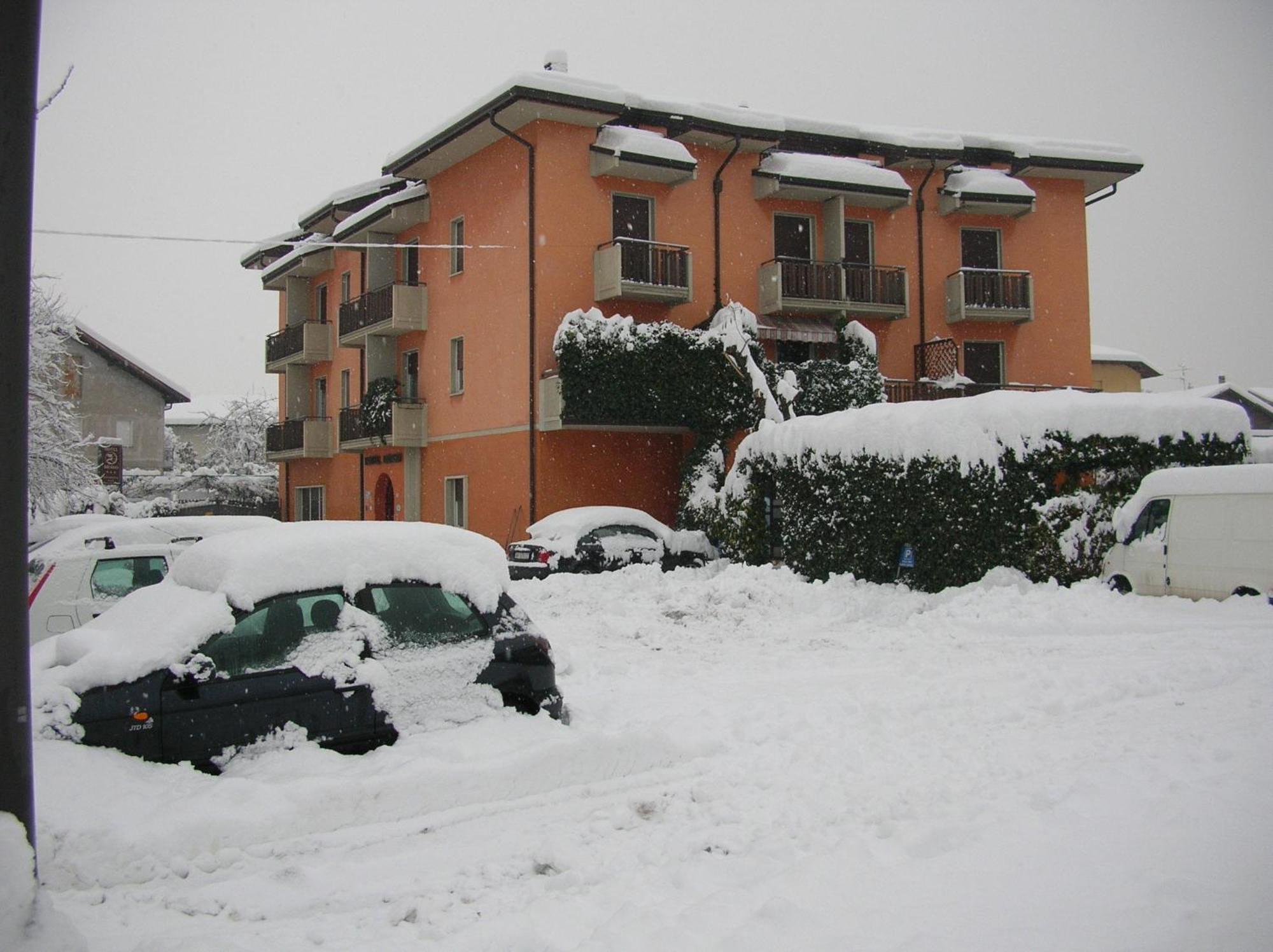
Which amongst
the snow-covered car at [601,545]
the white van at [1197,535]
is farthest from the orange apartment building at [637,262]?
the white van at [1197,535]

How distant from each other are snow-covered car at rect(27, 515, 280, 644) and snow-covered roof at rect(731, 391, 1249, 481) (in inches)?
371

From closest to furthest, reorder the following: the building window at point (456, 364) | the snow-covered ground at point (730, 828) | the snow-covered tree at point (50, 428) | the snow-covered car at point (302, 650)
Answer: the snow-covered ground at point (730, 828) < the snow-covered car at point (302, 650) < the snow-covered tree at point (50, 428) < the building window at point (456, 364)

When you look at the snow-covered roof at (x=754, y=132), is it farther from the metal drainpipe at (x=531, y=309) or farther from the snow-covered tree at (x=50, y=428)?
the snow-covered tree at (x=50, y=428)

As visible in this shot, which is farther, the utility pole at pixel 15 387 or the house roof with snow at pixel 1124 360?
the house roof with snow at pixel 1124 360

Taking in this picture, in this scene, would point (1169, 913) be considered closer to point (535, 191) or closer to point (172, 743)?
point (172, 743)

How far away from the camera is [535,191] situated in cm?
2236

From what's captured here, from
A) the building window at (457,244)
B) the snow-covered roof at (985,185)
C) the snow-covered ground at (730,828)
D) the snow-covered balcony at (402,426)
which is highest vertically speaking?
Result: the snow-covered roof at (985,185)

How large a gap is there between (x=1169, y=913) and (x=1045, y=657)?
610 cm

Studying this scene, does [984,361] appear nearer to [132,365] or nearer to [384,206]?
[384,206]

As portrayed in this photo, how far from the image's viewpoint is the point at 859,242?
1060 inches

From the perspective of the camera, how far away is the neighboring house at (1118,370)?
50.8 m

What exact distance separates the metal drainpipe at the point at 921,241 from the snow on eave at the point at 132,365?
113 feet

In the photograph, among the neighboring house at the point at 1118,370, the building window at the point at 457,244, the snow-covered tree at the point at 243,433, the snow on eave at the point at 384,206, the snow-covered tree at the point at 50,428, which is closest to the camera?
the snow-covered tree at the point at 50,428

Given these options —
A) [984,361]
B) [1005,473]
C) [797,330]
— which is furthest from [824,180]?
[1005,473]
